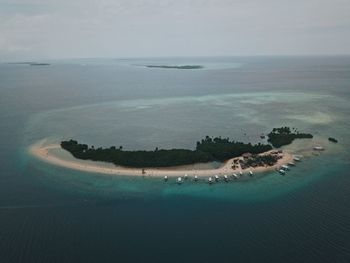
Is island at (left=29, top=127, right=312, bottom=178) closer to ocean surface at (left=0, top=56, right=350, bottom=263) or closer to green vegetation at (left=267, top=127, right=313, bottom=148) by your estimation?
green vegetation at (left=267, top=127, right=313, bottom=148)

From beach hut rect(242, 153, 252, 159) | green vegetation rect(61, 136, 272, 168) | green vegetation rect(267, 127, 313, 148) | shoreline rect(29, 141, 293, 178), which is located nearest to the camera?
shoreline rect(29, 141, 293, 178)

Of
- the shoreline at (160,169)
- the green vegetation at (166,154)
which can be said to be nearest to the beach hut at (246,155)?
the green vegetation at (166,154)

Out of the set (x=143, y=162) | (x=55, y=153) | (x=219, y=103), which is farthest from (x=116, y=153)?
(x=219, y=103)

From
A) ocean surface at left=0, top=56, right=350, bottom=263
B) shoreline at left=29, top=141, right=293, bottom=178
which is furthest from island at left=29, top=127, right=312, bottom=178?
ocean surface at left=0, top=56, right=350, bottom=263

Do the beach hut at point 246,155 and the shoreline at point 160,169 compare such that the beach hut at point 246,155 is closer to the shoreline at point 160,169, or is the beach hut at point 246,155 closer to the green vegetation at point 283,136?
the shoreline at point 160,169

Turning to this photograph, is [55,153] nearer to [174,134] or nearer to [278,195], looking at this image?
[174,134]

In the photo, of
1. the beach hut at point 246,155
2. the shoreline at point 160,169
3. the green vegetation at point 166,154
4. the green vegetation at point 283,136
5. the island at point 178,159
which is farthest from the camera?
the green vegetation at point 283,136
